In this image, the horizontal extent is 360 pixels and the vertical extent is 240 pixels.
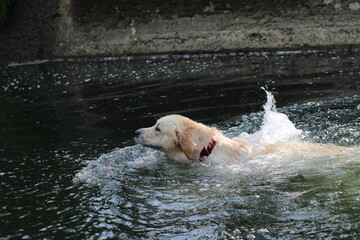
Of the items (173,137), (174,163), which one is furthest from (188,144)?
(174,163)

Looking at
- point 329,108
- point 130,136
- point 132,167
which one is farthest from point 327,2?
point 132,167

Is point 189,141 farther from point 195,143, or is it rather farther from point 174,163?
point 174,163

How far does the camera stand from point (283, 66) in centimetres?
1205

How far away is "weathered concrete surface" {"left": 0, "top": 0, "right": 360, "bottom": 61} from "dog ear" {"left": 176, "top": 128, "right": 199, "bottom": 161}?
806cm

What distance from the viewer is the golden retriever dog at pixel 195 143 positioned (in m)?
6.66

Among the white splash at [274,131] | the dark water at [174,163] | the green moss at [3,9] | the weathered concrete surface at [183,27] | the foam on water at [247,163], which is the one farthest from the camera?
the green moss at [3,9]

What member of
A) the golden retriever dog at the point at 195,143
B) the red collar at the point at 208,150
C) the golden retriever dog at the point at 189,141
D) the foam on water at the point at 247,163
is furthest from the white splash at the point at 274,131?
the red collar at the point at 208,150

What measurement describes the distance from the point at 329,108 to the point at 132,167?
3.79m

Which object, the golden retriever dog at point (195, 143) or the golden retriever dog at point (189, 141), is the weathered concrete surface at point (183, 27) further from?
the golden retriever dog at point (189, 141)

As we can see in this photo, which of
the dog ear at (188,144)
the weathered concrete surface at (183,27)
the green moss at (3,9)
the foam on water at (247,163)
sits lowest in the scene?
the foam on water at (247,163)

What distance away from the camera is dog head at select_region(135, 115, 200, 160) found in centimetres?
665

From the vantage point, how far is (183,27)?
606 inches

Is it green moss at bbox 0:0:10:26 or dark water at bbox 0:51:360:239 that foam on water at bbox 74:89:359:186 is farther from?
green moss at bbox 0:0:10:26

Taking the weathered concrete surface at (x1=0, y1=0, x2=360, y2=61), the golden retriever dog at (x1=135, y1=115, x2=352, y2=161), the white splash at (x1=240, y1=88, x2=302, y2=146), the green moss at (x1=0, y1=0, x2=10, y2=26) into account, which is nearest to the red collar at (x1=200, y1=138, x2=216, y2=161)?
the golden retriever dog at (x1=135, y1=115, x2=352, y2=161)
